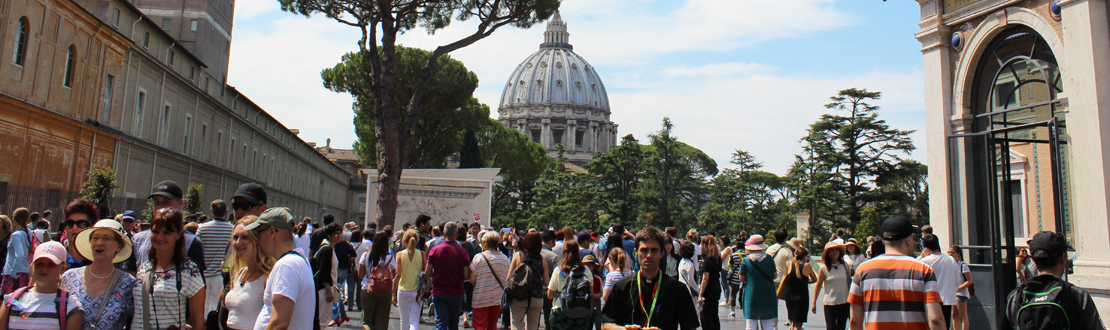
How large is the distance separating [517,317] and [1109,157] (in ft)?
17.8

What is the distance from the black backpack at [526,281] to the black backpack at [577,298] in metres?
1.06

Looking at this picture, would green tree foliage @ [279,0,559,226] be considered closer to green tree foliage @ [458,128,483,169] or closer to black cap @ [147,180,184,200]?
black cap @ [147,180,184,200]

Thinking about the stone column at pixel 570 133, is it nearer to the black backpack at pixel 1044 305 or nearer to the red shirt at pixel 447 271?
the red shirt at pixel 447 271

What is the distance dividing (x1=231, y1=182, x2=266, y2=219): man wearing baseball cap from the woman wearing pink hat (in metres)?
1.25

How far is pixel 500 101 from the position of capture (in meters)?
114

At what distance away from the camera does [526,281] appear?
19.7ft

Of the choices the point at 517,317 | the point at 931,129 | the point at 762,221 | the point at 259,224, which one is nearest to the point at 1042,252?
the point at 259,224

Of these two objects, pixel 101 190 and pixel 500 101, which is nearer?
pixel 101 190

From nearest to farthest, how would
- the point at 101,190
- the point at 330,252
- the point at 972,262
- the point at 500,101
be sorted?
the point at 330,252
the point at 972,262
the point at 101,190
the point at 500,101

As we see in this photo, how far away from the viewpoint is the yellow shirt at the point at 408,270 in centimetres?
661

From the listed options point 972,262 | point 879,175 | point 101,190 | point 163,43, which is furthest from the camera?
point 879,175

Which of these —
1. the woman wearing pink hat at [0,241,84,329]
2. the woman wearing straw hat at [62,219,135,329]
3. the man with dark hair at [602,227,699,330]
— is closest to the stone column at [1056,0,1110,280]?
the man with dark hair at [602,227,699,330]

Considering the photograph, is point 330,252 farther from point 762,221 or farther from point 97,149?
point 762,221

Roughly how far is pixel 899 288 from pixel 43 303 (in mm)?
3872
